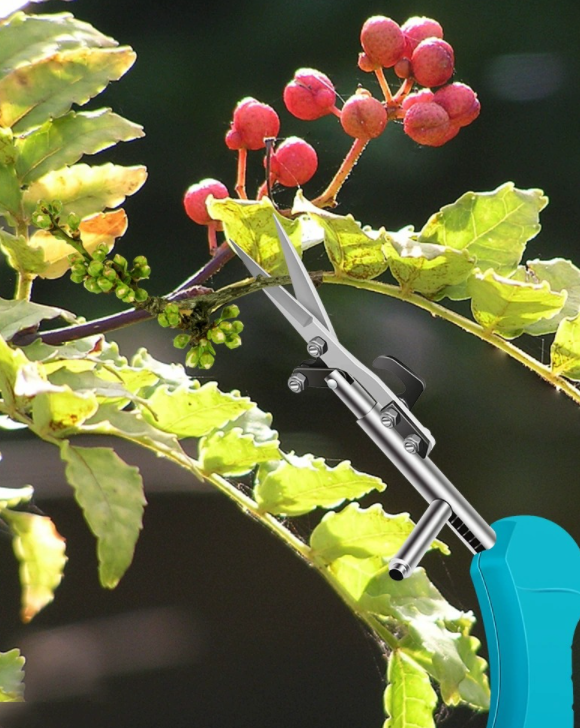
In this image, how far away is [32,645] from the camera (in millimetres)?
380

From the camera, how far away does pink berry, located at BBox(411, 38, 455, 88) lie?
20 centimetres

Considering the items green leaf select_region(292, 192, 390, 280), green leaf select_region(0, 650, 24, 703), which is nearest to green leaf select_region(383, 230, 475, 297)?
green leaf select_region(292, 192, 390, 280)

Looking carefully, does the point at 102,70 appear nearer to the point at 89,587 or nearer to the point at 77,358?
the point at 77,358

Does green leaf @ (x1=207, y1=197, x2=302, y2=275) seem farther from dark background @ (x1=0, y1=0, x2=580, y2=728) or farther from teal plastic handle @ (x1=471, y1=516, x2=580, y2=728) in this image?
dark background @ (x1=0, y1=0, x2=580, y2=728)

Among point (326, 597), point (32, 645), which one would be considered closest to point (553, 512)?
point (326, 597)

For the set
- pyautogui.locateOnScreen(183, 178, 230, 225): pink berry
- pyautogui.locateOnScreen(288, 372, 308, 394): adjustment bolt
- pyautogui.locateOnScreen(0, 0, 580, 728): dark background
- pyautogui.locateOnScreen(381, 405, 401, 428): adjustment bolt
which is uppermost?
pyautogui.locateOnScreen(183, 178, 230, 225): pink berry

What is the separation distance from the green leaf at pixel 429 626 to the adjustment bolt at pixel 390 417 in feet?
0.15

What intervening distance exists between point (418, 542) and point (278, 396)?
0.84 ft

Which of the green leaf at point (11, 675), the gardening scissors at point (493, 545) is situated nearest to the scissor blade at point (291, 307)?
the gardening scissors at point (493, 545)

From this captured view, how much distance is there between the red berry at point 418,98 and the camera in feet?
0.65

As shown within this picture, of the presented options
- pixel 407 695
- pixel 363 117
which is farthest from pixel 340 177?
pixel 407 695

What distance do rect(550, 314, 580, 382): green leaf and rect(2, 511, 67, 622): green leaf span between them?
110mm

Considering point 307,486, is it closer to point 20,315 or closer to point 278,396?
point 20,315

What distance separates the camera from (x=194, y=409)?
181 mm
